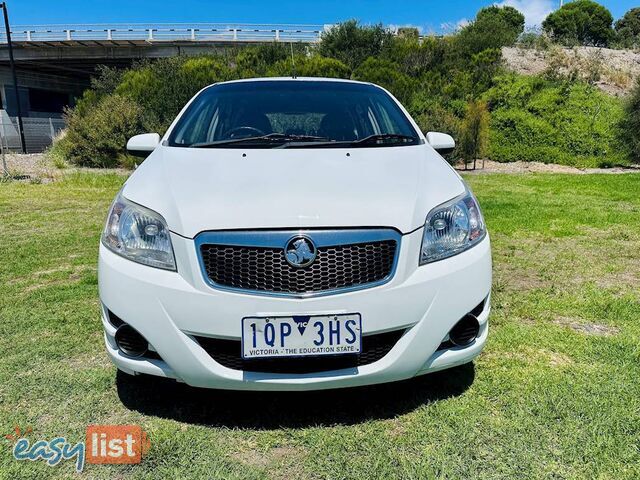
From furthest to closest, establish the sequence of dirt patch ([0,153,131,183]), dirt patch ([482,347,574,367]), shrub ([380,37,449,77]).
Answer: shrub ([380,37,449,77]), dirt patch ([0,153,131,183]), dirt patch ([482,347,574,367])

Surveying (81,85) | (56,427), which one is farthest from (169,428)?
(81,85)

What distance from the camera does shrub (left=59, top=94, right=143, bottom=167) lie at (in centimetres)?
1477

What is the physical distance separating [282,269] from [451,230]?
72cm

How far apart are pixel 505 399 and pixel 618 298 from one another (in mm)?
1741

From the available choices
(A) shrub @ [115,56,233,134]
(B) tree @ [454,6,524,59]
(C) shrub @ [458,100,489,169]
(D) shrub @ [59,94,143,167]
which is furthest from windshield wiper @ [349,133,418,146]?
(B) tree @ [454,6,524,59]

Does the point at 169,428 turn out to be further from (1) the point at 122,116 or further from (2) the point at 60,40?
(2) the point at 60,40

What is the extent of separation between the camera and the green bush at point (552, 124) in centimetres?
1602

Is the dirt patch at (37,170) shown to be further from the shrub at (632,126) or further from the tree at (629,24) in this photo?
the tree at (629,24)

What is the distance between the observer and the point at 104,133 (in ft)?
48.3

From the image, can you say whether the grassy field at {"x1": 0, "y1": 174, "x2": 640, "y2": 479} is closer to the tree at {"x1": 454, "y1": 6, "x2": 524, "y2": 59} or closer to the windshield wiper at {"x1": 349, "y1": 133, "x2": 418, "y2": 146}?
the windshield wiper at {"x1": 349, "y1": 133, "x2": 418, "y2": 146}

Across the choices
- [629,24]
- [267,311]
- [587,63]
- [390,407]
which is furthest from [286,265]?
[629,24]

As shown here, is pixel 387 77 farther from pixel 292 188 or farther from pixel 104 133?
pixel 292 188

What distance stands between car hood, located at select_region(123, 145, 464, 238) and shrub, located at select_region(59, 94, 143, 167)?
13747 mm

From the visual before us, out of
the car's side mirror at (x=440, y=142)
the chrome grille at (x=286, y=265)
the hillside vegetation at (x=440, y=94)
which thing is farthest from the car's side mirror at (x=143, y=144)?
the hillside vegetation at (x=440, y=94)
